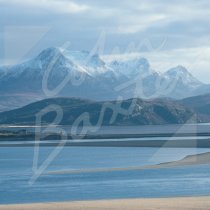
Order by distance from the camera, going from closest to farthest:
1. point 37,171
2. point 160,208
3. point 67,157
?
A: point 160,208
point 37,171
point 67,157

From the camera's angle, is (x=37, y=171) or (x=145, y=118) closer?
(x=37, y=171)

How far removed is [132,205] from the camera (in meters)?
34.3

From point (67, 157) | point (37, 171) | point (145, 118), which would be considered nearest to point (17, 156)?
point (67, 157)

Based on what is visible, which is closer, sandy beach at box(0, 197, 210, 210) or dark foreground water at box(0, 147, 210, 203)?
sandy beach at box(0, 197, 210, 210)

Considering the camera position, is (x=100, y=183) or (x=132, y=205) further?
(x=100, y=183)

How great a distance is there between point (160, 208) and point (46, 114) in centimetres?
14499

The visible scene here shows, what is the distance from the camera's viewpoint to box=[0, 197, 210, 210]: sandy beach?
109 feet

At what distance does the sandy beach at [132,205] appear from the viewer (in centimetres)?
3328

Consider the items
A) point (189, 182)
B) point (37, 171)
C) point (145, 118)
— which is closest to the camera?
point (189, 182)

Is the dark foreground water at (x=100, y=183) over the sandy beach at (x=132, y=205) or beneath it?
beneath

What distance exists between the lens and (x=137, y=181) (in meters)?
47.1

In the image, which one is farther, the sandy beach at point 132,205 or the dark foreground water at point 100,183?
the dark foreground water at point 100,183

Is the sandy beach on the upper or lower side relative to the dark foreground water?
upper

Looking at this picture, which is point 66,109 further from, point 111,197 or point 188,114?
point 111,197
